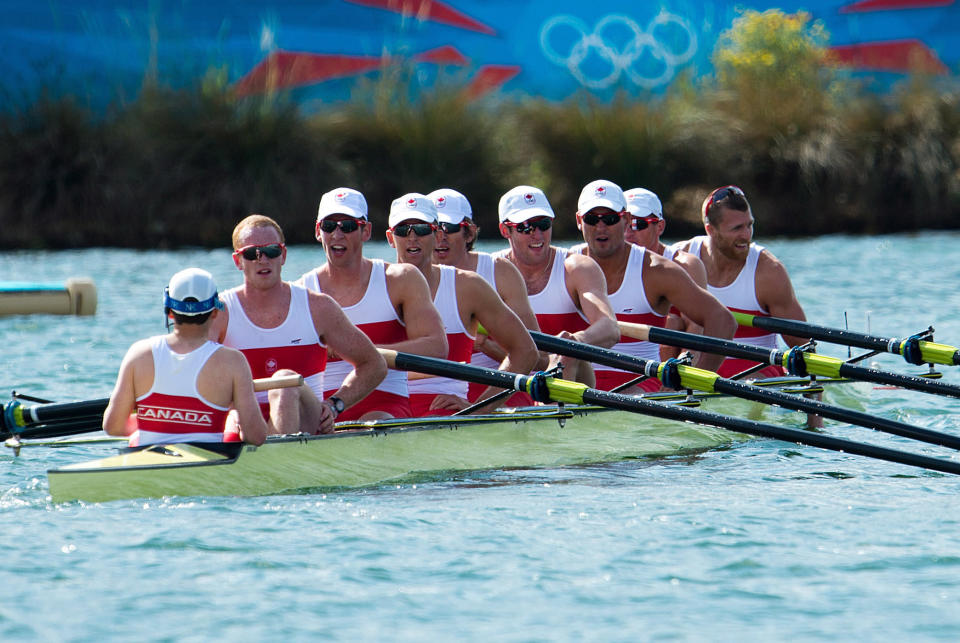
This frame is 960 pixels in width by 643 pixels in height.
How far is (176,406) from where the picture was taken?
5.18 metres

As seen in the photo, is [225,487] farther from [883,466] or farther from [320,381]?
[883,466]

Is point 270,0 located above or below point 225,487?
above

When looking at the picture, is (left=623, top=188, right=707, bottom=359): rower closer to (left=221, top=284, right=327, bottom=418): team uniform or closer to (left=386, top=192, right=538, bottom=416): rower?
(left=386, top=192, right=538, bottom=416): rower

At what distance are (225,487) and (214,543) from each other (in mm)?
416

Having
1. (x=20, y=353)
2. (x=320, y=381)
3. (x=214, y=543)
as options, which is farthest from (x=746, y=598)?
(x=20, y=353)

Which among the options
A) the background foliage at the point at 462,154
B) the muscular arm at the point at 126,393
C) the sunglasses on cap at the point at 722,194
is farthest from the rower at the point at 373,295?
the background foliage at the point at 462,154

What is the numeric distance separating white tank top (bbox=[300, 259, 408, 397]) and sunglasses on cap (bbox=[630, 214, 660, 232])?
2480 mm

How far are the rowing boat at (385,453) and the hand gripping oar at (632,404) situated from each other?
21 cm

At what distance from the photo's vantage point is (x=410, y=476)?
6.02 metres

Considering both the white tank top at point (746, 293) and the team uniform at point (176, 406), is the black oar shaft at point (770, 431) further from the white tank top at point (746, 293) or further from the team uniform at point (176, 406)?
the white tank top at point (746, 293)

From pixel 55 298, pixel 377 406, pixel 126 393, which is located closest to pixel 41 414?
pixel 126 393

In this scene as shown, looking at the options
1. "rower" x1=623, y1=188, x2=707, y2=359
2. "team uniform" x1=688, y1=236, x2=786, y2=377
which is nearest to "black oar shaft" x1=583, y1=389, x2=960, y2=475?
"team uniform" x1=688, y1=236, x2=786, y2=377

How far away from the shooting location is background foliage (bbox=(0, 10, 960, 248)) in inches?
Answer: 700

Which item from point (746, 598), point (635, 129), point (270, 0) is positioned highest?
point (270, 0)
